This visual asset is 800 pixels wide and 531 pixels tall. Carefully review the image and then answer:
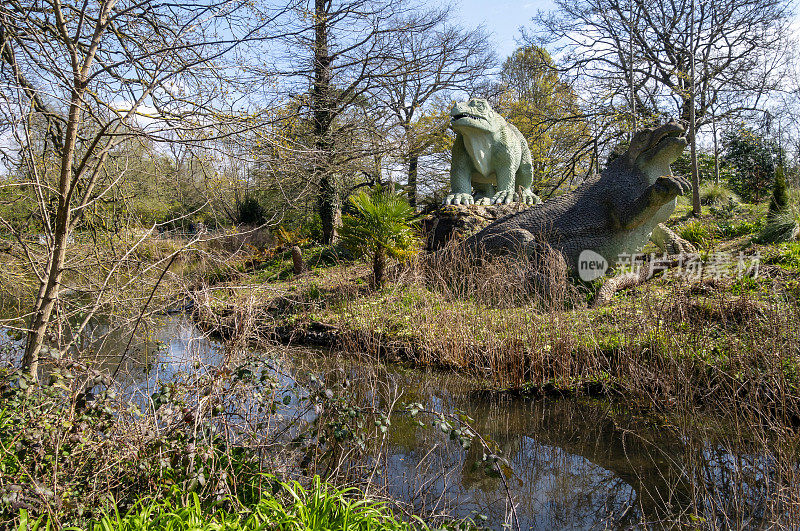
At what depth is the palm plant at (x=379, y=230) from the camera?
8906 millimetres

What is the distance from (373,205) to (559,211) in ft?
10.2

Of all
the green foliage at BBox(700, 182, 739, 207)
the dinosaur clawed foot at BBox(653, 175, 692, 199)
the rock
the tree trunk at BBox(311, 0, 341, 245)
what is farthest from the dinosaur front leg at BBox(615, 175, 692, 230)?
the green foliage at BBox(700, 182, 739, 207)

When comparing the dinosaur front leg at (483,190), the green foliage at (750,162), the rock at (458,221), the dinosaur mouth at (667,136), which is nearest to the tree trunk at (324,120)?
the rock at (458,221)

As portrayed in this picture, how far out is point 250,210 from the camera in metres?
19.0

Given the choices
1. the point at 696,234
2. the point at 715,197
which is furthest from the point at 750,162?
the point at 696,234

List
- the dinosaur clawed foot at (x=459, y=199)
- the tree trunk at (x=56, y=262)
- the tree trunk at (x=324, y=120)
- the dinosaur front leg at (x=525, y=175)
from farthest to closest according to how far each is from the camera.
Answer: the dinosaur front leg at (x=525, y=175) → the tree trunk at (x=324, y=120) → the dinosaur clawed foot at (x=459, y=199) → the tree trunk at (x=56, y=262)

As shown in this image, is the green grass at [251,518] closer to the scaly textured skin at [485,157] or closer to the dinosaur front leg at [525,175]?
the scaly textured skin at [485,157]

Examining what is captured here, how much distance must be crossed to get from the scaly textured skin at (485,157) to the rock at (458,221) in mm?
302

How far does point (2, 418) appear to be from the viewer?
2.68m

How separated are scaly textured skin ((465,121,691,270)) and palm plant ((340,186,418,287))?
4.73 feet

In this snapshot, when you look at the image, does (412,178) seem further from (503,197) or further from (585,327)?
(585,327)

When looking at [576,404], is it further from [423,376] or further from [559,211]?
[559,211]

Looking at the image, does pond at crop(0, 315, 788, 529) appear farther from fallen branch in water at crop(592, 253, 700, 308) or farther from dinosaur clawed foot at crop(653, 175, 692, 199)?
dinosaur clawed foot at crop(653, 175, 692, 199)

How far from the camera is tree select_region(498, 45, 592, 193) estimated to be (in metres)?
18.0
